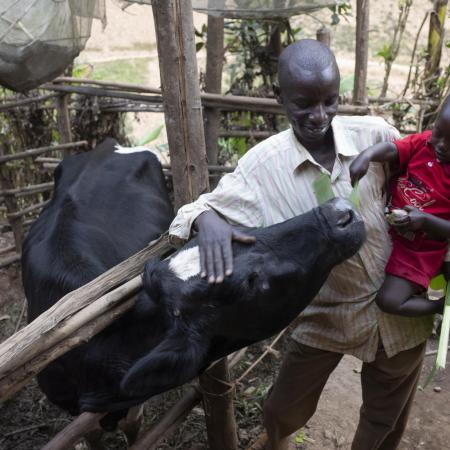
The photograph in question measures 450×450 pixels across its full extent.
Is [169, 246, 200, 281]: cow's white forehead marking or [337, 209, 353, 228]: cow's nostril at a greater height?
[337, 209, 353, 228]: cow's nostril

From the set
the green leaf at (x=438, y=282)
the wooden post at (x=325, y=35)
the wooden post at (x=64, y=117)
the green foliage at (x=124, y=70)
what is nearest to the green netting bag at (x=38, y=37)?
the wooden post at (x=325, y=35)

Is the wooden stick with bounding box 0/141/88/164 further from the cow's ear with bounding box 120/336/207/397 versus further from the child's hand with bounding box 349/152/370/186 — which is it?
the child's hand with bounding box 349/152/370/186

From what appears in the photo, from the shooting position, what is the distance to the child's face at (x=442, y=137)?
2.20m

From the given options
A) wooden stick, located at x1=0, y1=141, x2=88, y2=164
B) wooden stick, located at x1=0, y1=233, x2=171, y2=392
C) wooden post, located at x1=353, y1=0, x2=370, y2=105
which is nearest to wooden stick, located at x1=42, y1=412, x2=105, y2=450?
wooden stick, located at x1=0, y1=233, x2=171, y2=392

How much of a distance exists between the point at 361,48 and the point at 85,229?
227 centimetres

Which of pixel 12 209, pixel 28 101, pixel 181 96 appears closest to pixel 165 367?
pixel 181 96

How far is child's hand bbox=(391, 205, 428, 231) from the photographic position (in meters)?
2.13

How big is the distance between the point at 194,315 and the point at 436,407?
2.36 meters

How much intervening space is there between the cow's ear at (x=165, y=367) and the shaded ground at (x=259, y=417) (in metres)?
1.62

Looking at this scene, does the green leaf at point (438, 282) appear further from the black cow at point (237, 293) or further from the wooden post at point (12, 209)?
the wooden post at point (12, 209)

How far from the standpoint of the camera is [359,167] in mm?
2141

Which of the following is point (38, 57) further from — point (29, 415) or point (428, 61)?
point (428, 61)

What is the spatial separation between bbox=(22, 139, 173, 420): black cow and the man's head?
3.42 feet

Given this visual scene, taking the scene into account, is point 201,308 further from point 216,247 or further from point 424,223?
point 424,223
